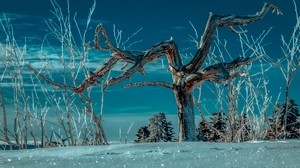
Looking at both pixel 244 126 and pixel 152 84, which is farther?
pixel 244 126

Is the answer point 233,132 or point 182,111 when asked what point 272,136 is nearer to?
point 233,132

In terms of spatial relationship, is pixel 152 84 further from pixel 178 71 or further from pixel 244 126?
pixel 244 126

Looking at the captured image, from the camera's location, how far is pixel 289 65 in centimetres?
451

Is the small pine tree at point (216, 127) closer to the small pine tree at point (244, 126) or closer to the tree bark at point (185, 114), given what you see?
the small pine tree at point (244, 126)

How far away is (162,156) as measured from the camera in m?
1.01

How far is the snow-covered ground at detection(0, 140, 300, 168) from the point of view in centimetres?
96

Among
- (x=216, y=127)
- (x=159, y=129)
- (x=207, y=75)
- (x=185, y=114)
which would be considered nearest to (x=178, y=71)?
(x=207, y=75)

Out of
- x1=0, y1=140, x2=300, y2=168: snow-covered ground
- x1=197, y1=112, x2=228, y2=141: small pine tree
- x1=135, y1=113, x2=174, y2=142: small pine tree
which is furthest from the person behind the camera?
x1=135, y1=113, x2=174, y2=142: small pine tree

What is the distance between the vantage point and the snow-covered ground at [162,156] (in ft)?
3.14

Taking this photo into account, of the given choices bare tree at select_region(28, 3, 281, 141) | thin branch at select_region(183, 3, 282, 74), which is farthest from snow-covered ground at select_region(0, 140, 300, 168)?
thin branch at select_region(183, 3, 282, 74)

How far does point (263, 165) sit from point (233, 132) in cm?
365

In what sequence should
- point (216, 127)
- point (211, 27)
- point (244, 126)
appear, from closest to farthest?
point (211, 27) → point (244, 126) → point (216, 127)

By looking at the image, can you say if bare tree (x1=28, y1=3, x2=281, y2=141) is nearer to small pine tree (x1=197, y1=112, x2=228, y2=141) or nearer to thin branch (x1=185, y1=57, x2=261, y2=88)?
thin branch (x1=185, y1=57, x2=261, y2=88)

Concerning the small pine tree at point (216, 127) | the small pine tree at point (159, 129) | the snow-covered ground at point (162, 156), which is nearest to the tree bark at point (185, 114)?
the small pine tree at point (216, 127)
